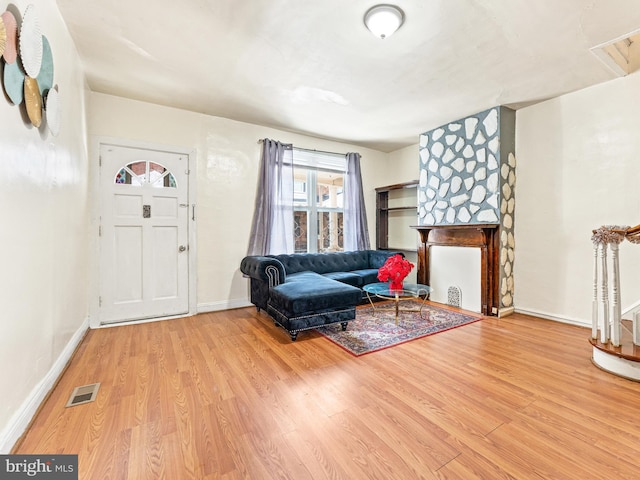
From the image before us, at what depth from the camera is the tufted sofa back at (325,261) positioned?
423 centimetres

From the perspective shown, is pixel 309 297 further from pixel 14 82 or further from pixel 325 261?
pixel 14 82

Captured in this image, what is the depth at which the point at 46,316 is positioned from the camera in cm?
187

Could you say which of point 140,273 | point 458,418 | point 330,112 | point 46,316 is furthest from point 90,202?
point 458,418

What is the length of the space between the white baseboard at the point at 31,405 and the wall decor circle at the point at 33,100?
1.59 meters

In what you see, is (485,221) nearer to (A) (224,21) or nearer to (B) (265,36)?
(B) (265,36)

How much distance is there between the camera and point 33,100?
5.26ft

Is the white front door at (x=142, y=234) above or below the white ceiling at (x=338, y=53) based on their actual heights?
below

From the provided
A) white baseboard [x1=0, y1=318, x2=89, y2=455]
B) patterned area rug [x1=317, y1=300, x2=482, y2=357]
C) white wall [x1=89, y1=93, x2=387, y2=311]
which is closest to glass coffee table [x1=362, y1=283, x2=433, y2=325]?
patterned area rug [x1=317, y1=300, x2=482, y2=357]

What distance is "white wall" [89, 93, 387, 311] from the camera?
3.58 meters

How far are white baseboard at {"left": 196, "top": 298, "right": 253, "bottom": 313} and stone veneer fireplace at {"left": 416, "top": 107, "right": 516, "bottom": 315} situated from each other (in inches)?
120

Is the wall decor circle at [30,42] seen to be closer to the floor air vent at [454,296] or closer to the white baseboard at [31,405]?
the white baseboard at [31,405]

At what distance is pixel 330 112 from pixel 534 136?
8.66ft

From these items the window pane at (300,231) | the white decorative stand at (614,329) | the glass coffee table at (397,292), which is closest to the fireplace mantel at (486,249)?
the glass coffee table at (397,292)

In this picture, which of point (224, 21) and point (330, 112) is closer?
point (224, 21)
